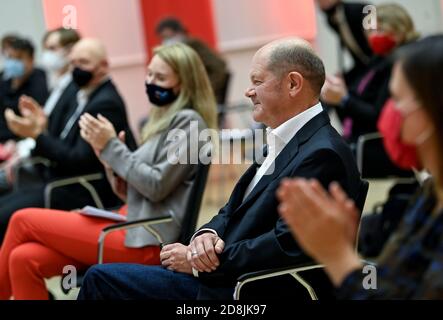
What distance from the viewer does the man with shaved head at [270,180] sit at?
8.08ft

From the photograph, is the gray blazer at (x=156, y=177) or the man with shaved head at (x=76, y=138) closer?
the gray blazer at (x=156, y=177)

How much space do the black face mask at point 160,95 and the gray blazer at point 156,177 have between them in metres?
0.09

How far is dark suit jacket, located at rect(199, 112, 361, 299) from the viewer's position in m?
2.45

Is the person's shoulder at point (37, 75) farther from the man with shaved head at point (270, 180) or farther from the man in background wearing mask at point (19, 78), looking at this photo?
the man with shaved head at point (270, 180)

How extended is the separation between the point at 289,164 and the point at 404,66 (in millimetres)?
874

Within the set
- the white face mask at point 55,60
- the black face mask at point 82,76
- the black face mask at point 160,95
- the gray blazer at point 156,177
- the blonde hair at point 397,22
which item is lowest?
the gray blazer at point 156,177

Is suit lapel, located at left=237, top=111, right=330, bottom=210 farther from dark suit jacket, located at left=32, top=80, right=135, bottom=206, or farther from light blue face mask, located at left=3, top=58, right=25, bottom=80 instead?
light blue face mask, located at left=3, top=58, right=25, bottom=80

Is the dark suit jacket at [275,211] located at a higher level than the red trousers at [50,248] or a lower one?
higher

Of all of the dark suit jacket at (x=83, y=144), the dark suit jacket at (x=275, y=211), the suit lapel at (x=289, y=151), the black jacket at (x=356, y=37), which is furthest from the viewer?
the black jacket at (x=356, y=37)

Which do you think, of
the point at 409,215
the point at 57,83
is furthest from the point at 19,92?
the point at 409,215

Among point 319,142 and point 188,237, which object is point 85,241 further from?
point 319,142

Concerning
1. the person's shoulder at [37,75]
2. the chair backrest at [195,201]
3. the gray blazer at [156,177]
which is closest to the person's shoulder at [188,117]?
the gray blazer at [156,177]

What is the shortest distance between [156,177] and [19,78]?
290cm
